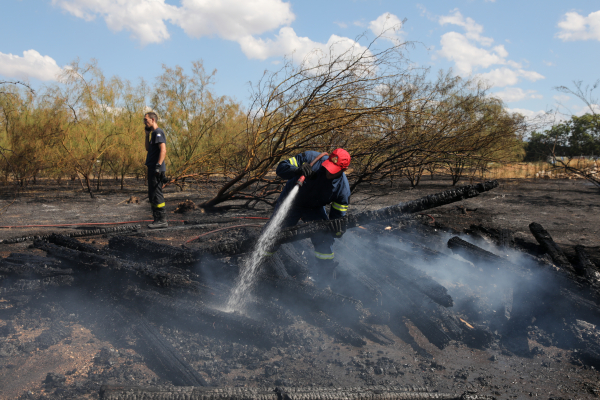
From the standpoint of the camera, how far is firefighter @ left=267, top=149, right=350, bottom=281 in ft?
11.4

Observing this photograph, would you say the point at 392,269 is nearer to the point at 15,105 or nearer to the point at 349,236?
the point at 349,236

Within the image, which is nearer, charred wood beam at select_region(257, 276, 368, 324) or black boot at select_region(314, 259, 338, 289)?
charred wood beam at select_region(257, 276, 368, 324)

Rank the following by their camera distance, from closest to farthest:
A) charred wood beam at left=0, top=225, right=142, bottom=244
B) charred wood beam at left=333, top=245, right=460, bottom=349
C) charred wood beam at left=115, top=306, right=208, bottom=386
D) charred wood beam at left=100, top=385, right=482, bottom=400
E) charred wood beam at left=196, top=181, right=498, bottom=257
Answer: charred wood beam at left=100, top=385, right=482, bottom=400 < charred wood beam at left=115, top=306, right=208, bottom=386 < charred wood beam at left=333, top=245, right=460, bottom=349 < charred wood beam at left=196, top=181, right=498, bottom=257 < charred wood beam at left=0, top=225, right=142, bottom=244

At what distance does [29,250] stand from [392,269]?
501cm

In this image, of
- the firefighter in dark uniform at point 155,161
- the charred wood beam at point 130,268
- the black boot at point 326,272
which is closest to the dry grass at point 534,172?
the black boot at point 326,272

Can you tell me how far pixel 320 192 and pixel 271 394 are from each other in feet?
7.30

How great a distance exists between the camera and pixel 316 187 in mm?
3742

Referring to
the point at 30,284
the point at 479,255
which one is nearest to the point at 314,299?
the point at 479,255

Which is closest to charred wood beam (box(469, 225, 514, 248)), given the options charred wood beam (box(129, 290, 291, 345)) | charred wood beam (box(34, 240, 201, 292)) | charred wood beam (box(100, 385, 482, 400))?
charred wood beam (box(100, 385, 482, 400))

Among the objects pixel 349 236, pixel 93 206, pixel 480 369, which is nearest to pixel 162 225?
pixel 349 236

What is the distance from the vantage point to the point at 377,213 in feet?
10.7

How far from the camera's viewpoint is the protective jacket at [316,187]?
3572 millimetres

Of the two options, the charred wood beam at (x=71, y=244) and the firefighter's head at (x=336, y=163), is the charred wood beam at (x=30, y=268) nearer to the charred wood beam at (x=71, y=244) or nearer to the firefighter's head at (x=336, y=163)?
the charred wood beam at (x=71, y=244)

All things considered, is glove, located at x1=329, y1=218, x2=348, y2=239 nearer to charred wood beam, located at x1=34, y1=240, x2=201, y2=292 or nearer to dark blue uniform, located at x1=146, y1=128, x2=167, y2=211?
charred wood beam, located at x1=34, y1=240, x2=201, y2=292
